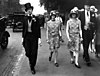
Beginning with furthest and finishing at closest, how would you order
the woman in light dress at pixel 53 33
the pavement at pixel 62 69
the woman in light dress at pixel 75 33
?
the woman in light dress at pixel 53 33 → the woman in light dress at pixel 75 33 → the pavement at pixel 62 69

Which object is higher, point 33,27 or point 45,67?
point 33,27

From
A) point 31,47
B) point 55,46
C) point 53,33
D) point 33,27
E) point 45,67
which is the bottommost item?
point 45,67

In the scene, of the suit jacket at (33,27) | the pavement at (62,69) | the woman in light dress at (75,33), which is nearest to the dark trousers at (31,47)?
the suit jacket at (33,27)

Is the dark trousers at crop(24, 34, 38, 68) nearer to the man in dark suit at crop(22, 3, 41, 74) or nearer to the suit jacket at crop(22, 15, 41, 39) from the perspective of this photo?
the man in dark suit at crop(22, 3, 41, 74)

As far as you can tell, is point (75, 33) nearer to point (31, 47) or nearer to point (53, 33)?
point (53, 33)

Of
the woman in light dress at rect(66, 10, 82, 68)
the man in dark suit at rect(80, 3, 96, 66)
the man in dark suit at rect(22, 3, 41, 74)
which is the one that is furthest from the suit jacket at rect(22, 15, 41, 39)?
the man in dark suit at rect(80, 3, 96, 66)

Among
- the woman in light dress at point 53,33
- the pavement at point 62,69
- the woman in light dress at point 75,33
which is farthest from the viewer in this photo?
the woman in light dress at point 53,33

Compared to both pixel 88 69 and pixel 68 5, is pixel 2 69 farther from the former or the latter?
pixel 68 5

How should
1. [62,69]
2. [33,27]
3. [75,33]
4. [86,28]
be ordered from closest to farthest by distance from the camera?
[33,27], [62,69], [75,33], [86,28]

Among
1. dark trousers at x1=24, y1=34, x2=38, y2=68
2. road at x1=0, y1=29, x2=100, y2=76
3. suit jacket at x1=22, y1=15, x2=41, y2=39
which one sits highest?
suit jacket at x1=22, y1=15, x2=41, y2=39

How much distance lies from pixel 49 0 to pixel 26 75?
27816 mm

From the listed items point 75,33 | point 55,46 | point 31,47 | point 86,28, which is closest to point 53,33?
point 55,46

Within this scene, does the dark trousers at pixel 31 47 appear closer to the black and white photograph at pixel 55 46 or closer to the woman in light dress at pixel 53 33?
the black and white photograph at pixel 55 46

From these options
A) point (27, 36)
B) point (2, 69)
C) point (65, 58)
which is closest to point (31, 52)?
point (27, 36)
